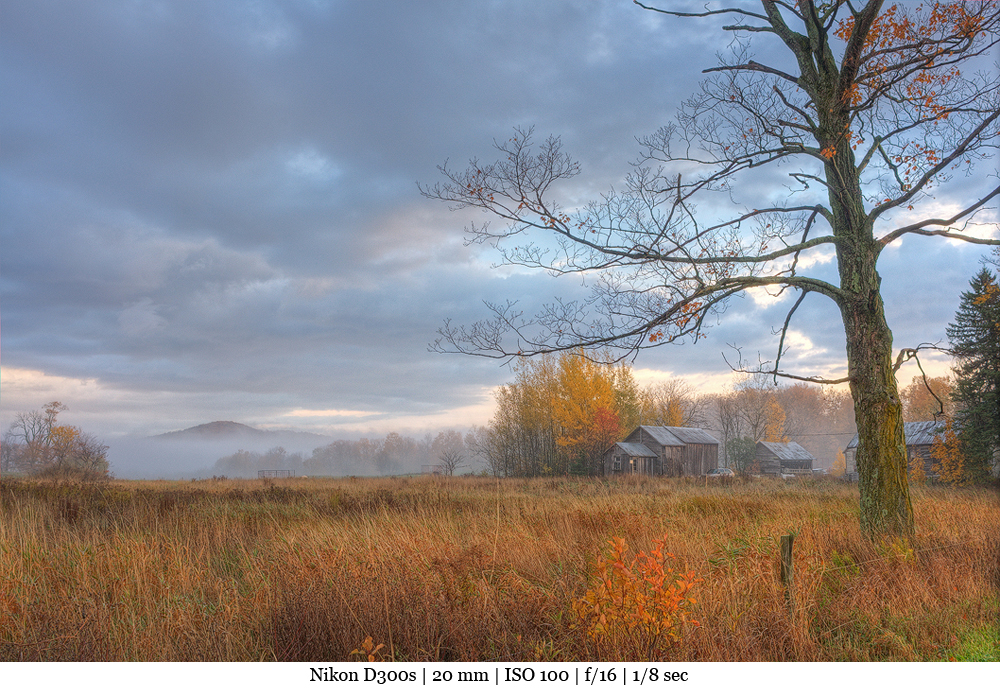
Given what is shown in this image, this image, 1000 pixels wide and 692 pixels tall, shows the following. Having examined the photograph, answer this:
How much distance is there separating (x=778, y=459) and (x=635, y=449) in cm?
1980

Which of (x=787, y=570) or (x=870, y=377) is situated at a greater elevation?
(x=870, y=377)

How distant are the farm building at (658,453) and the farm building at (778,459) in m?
11.0

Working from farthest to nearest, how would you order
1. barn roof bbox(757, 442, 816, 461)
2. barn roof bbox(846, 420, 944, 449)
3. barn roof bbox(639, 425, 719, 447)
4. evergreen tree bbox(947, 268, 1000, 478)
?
barn roof bbox(757, 442, 816, 461), barn roof bbox(639, 425, 719, 447), barn roof bbox(846, 420, 944, 449), evergreen tree bbox(947, 268, 1000, 478)

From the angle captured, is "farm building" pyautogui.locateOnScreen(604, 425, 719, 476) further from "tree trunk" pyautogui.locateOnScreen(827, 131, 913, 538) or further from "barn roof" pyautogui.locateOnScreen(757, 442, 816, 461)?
"tree trunk" pyautogui.locateOnScreen(827, 131, 913, 538)

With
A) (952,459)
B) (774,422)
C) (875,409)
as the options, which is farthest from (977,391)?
(774,422)

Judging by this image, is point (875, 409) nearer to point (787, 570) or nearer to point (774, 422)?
point (787, 570)

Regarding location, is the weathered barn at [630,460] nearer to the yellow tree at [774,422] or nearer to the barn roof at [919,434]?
the barn roof at [919,434]

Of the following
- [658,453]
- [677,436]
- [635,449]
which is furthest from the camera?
[677,436]

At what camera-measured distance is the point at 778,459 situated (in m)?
51.8

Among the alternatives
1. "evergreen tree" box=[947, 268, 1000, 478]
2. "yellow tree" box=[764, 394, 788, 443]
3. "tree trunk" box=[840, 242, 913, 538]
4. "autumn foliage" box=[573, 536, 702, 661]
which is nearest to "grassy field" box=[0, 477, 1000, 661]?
"autumn foliage" box=[573, 536, 702, 661]

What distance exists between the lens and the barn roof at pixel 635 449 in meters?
38.9

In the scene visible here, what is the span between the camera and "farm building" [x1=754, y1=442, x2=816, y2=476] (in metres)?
51.5

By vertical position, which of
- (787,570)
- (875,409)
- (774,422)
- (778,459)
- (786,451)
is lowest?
(778,459)

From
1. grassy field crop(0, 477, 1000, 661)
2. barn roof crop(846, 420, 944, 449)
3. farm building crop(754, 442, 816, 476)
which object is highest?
barn roof crop(846, 420, 944, 449)
